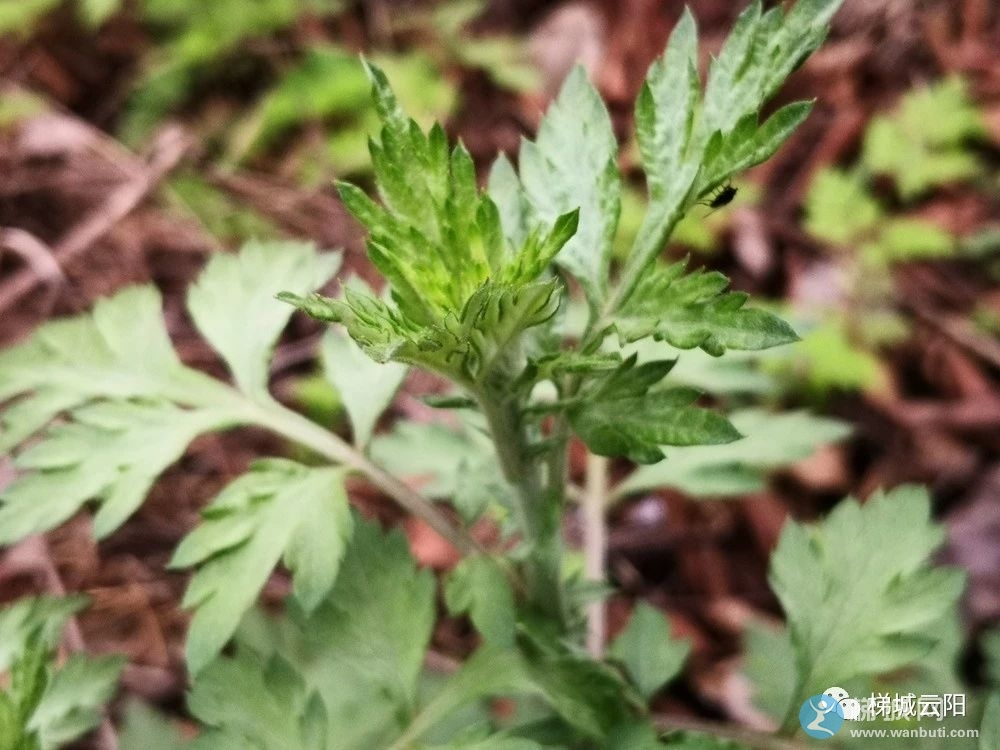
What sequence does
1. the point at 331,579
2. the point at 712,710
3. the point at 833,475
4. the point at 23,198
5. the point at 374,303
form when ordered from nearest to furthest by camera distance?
the point at 374,303 < the point at 331,579 < the point at 712,710 < the point at 833,475 < the point at 23,198

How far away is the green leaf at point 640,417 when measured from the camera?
2.85 ft

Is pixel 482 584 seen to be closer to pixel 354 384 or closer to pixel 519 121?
pixel 354 384

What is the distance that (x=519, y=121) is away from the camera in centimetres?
305

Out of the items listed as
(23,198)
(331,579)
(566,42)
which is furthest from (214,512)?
(566,42)

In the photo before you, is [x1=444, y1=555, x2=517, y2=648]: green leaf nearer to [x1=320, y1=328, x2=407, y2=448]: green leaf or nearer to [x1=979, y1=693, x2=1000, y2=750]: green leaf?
[x1=320, y1=328, x2=407, y2=448]: green leaf

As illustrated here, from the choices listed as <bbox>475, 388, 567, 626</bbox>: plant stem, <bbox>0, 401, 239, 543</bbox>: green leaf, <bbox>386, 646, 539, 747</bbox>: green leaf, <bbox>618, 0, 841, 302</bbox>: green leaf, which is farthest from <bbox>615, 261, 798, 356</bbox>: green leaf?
<bbox>0, 401, 239, 543</bbox>: green leaf

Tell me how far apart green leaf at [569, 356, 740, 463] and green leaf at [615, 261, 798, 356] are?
41mm

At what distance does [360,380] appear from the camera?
4.15 ft

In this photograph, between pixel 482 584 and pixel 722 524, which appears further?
pixel 722 524

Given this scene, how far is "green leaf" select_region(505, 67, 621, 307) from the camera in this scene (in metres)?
0.96

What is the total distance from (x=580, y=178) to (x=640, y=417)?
28 cm

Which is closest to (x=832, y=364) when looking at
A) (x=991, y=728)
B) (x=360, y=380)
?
(x=991, y=728)

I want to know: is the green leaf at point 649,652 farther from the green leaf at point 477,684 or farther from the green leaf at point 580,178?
the green leaf at point 580,178

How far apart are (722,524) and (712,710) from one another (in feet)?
1.49
